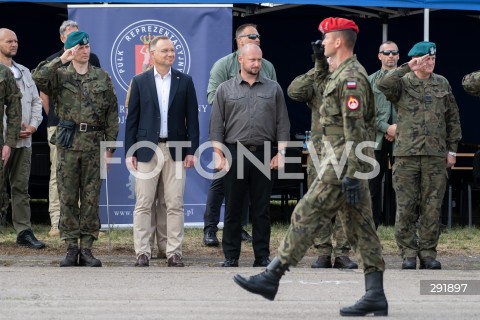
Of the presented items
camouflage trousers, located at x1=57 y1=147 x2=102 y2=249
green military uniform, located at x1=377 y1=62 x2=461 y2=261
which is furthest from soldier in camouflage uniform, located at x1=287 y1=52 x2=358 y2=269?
camouflage trousers, located at x1=57 y1=147 x2=102 y2=249

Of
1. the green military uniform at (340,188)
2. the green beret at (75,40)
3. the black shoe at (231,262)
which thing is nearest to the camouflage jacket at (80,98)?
the green beret at (75,40)

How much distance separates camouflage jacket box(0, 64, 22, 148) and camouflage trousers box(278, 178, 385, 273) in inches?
168

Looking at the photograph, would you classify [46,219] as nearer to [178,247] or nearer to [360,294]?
[178,247]

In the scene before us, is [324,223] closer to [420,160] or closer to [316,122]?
[316,122]

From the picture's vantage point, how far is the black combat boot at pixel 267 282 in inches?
305

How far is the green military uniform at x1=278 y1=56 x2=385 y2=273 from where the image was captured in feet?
25.6

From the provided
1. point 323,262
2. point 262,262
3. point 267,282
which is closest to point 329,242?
point 323,262

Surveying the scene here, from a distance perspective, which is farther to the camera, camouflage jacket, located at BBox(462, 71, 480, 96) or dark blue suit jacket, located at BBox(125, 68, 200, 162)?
dark blue suit jacket, located at BBox(125, 68, 200, 162)

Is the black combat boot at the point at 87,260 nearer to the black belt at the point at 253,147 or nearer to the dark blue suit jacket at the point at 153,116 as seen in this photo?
the dark blue suit jacket at the point at 153,116

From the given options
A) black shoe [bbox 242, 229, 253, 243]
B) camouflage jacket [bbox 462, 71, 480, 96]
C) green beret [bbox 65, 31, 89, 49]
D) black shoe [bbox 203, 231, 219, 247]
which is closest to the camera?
camouflage jacket [bbox 462, 71, 480, 96]

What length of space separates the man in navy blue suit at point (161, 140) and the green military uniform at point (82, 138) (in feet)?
0.83

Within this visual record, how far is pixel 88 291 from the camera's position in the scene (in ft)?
29.1

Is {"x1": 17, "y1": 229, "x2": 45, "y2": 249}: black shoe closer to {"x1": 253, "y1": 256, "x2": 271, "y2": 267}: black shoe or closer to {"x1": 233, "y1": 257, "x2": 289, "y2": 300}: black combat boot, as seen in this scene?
{"x1": 253, "y1": 256, "x2": 271, "y2": 267}: black shoe

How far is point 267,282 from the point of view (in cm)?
775
